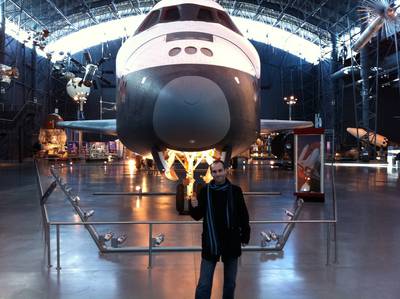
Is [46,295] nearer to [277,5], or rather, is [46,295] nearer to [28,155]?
[28,155]

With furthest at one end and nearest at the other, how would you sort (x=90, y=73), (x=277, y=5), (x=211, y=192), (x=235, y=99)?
(x=277, y=5) → (x=90, y=73) → (x=235, y=99) → (x=211, y=192)

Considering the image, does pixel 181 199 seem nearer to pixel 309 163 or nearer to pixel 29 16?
pixel 309 163

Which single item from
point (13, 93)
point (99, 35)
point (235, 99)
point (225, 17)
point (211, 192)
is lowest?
point (211, 192)

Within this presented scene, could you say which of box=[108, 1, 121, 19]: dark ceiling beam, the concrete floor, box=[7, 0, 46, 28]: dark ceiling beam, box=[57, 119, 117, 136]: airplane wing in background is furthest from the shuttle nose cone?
box=[108, 1, 121, 19]: dark ceiling beam

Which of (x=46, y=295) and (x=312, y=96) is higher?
(x=312, y=96)

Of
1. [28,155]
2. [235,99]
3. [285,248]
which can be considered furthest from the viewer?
[28,155]

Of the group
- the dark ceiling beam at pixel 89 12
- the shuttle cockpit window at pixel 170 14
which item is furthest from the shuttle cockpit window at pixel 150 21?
the dark ceiling beam at pixel 89 12

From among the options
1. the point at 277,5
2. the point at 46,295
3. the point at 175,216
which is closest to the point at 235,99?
the point at 175,216

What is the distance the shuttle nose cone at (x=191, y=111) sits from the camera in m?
4.65

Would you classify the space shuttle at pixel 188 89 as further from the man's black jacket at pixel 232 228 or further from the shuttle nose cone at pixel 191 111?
the man's black jacket at pixel 232 228

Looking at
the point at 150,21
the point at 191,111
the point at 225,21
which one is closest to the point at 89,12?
the point at 150,21

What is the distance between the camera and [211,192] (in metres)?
2.62

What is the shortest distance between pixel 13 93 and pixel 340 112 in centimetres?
2421

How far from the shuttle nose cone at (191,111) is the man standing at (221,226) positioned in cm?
210
